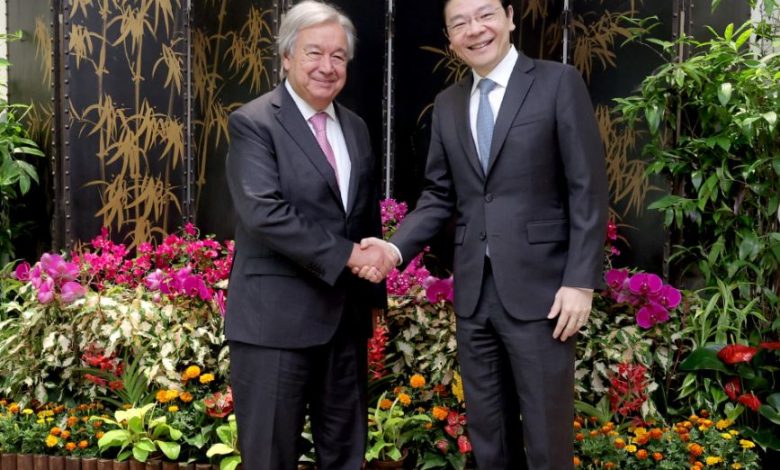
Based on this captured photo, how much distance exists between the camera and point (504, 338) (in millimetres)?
2486

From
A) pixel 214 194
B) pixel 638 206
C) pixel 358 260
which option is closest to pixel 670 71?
pixel 638 206

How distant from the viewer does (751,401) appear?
3.57 meters

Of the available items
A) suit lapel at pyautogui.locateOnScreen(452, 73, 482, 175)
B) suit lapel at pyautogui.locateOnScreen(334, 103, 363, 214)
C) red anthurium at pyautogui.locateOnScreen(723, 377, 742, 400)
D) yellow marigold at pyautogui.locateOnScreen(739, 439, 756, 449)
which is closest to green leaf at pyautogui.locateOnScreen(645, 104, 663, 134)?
red anthurium at pyautogui.locateOnScreen(723, 377, 742, 400)

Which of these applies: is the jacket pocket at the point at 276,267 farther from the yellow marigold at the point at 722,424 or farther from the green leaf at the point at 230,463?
the yellow marigold at the point at 722,424

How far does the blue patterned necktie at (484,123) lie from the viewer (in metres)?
2.54

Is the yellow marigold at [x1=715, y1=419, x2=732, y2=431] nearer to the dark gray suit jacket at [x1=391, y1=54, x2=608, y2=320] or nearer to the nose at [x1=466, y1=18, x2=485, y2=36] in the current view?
the dark gray suit jacket at [x1=391, y1=54, x2=608, y2=320]

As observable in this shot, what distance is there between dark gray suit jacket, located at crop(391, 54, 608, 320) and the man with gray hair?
35 cm

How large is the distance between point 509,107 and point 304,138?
25.5 inches

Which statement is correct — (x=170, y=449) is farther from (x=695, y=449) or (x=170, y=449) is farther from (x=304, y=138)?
(x=695, y=449)

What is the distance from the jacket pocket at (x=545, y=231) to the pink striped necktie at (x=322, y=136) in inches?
25.5

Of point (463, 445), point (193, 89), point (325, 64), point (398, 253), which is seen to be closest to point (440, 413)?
point (463, 445)

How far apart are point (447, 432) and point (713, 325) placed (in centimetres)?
149

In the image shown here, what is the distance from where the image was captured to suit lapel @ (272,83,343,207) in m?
2.55

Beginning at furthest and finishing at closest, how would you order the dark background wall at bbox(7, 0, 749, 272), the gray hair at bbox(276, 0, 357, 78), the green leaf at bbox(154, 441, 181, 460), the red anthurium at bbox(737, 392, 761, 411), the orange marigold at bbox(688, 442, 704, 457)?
the dark background wall at bbox(7, 0, 749, 272) < the red anthurium at bbox(737, 392, 761, 411) < the green leaf at bbox(154, 441, 181, 460) < the orange marigold at bbox(688, 442, 704, 457) < the gray hair at bbox(276, 0, 357, 78)
